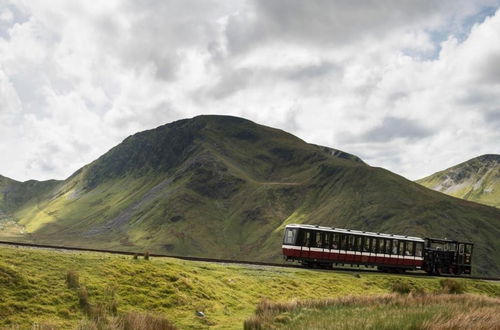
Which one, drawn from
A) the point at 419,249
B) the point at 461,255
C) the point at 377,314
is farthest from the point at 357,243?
the point at 377,314

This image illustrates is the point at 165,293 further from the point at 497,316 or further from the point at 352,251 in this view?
the point at 352,251

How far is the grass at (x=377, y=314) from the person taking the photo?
479 inches

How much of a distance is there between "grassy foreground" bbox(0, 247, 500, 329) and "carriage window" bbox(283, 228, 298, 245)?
8.43 meters

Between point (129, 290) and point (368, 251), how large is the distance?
29310 mm

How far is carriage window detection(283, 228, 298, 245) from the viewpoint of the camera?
42219mm

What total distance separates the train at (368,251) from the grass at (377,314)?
1981 cm

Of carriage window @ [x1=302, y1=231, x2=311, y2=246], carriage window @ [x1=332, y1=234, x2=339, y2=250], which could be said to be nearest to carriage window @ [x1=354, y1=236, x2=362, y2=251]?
carriage window @ [x1=332, y1=234, x2=339, y2=250]

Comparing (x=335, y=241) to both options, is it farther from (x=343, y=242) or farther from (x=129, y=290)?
(x=129, y=290)

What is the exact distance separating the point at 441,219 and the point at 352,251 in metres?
124

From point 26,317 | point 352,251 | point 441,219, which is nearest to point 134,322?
point 26,317

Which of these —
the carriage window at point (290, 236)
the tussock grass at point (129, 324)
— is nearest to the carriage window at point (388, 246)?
the carriage window at point (290, 236)

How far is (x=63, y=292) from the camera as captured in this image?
68.5 feet

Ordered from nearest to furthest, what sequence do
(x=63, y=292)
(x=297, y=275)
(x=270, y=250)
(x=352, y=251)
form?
(x=63, y=292) < (x=297, y=275) < (x=352, y=251) < (x=270, y=250)

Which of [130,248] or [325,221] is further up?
[325,221]
